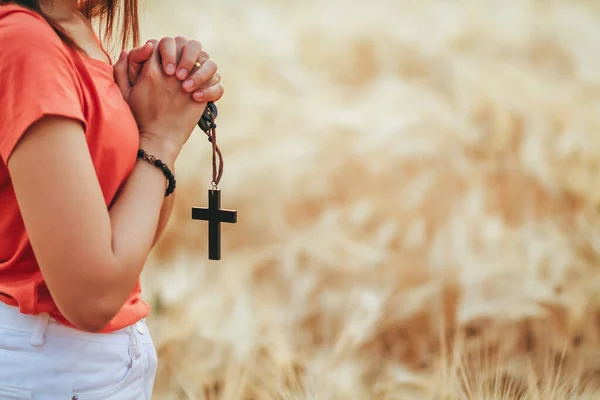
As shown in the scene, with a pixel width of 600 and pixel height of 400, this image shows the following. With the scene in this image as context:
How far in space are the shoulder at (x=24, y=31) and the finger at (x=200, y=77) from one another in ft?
0.35

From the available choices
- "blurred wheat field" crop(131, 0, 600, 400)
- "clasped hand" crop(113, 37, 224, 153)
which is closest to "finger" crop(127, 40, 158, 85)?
"clasped hand" crop(113, 37, 224, 153)

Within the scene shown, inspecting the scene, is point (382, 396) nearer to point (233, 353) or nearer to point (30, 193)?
point (233, 353)

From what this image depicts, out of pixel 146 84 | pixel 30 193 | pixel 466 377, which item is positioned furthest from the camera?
pixel 466 377

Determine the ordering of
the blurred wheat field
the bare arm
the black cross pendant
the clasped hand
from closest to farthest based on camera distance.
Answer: the bare arm
the clasped hand
the black cross pendant
the blurred wheat field

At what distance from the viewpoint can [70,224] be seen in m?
0.41

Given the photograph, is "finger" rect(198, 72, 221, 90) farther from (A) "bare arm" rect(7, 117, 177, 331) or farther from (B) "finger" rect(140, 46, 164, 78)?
(A) "bare arm" rect(7, 117, 177, 331)

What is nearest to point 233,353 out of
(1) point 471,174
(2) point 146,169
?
(1) point 471,174

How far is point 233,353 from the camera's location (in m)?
1.06

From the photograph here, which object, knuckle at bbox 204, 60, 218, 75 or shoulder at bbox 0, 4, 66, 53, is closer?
shoulder at bbox 0, 4, 66, 53

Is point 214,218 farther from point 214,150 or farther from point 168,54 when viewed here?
point 168,54

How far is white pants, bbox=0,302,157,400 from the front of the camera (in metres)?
0.47

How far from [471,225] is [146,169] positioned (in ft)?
2.18

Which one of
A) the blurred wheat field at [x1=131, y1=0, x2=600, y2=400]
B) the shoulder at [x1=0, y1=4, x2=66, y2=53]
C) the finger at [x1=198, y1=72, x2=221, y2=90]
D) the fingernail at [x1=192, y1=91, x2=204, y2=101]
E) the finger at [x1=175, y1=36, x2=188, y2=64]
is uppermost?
the shoulder at [x1=0, y1=4, x2=66, y2=53]

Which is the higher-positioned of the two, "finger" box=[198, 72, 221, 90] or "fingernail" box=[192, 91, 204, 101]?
"finger" box=[198, 72, 221, 90]
